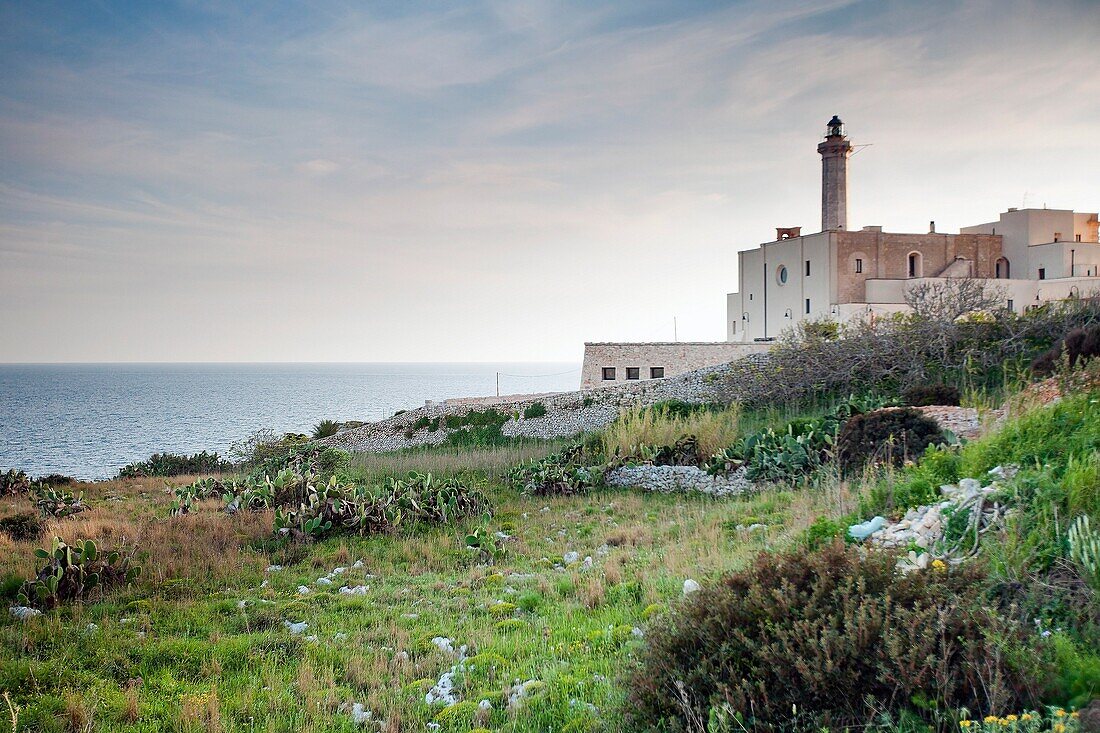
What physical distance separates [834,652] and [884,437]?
662cm

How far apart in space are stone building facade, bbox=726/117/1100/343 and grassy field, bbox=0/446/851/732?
104ft

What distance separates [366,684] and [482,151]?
84.9 ft

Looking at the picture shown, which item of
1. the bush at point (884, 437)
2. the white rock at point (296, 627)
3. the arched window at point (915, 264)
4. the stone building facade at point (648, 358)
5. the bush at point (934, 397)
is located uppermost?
the arched window at point (915, 264)

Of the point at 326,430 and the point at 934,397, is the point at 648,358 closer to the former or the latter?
the point at 326,430

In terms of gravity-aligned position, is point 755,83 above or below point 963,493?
above

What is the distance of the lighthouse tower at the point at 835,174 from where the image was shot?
41500 mm

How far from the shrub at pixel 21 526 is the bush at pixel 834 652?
28.2 ft

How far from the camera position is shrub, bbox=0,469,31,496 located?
13.0m

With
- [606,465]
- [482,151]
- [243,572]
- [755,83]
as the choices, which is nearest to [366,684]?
[243,572]

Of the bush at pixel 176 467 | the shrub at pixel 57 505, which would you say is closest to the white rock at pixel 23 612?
the shrub at pixel 57 505

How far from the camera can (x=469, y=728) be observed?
3.39 meters

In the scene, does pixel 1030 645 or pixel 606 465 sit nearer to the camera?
pixel 1030 645

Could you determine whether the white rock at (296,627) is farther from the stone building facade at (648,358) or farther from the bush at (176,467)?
the stone building facade at (648,358)

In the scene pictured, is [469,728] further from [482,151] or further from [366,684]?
[482,151]
